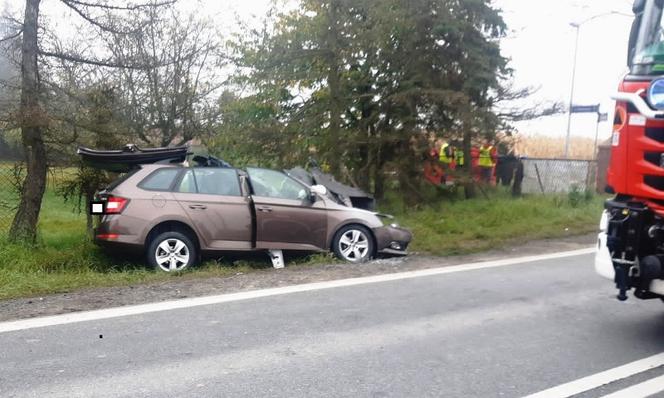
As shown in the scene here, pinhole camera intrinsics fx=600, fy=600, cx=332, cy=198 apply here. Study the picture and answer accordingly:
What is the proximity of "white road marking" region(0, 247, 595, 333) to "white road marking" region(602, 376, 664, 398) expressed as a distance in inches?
139

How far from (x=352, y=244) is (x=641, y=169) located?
469 cm

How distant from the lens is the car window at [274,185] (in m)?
8.54

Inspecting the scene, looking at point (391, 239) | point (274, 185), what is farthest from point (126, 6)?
point (391, 239)

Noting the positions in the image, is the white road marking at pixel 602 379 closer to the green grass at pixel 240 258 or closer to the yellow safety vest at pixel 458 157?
the green grass at pixel 240 258

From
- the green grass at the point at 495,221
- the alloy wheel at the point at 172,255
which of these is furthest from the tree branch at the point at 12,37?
the green grass at the point at 495,221

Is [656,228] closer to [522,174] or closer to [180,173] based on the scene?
[180,173]

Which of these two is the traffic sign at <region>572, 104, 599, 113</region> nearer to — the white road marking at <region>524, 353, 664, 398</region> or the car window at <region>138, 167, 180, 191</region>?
the car window at <region>138, 167, 180, 191</region>

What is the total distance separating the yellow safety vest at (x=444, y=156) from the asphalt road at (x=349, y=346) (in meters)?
7.54

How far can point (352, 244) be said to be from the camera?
8781 millimetres

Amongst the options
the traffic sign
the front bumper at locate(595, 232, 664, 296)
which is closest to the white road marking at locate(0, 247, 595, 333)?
the front bumper at locate(595, 232, 664, 296)

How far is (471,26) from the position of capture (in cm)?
1376

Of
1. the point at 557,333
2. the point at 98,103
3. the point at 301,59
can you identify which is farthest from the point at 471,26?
the point at 557,333

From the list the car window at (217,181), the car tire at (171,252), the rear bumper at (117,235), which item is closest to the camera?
the rear bumper at (117,235)

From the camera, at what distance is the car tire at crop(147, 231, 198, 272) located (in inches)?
310
